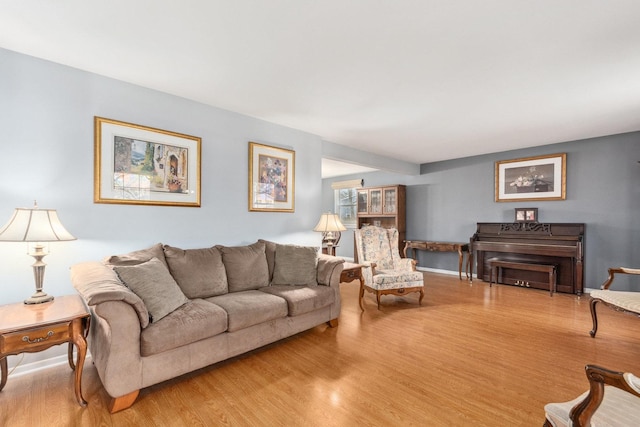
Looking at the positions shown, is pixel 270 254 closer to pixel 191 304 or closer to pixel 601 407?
pixel 191 304

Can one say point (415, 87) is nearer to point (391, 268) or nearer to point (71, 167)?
point (391, 268)

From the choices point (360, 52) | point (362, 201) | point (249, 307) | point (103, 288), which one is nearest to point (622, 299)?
point (360, 52)

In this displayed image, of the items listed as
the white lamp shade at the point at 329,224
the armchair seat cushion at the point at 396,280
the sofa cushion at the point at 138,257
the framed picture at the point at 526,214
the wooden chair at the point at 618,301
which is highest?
the framed picture at the point at 526,214

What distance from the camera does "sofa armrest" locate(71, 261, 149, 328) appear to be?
70.2 inches

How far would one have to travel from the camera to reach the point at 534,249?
16.1 feet

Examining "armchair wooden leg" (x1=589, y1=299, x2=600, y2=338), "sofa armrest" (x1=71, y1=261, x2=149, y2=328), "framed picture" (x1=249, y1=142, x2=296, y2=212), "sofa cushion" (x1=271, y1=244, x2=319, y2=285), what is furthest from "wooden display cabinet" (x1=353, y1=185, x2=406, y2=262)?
"sofa armrest" (x1=71, y1=261, x2=149, y2=328)

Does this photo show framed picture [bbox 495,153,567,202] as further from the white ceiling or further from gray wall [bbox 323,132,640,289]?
the white ceiling

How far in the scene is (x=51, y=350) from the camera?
2.46 meters

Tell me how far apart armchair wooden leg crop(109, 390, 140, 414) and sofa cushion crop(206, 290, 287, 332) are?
2.36ft

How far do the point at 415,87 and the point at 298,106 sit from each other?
4.19 ft

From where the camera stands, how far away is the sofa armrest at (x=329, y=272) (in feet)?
10.7

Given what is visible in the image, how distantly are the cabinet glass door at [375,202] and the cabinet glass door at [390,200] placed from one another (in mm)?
153

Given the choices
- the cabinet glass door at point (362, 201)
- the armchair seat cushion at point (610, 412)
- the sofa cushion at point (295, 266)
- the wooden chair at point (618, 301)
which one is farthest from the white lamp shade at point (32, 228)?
the cabinet glass door at point (362, 201)

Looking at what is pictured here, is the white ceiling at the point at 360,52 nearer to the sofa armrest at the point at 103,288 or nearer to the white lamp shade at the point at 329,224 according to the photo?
the white lamp shade at the point at 329,224
